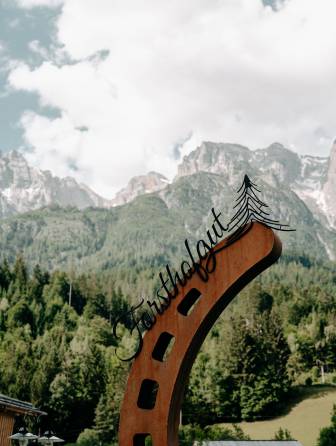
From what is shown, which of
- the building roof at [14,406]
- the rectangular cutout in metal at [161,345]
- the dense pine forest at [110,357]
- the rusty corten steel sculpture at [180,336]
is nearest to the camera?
the rusty corten steel sculpture at [180,336]

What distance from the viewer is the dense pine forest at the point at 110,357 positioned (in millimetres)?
61969

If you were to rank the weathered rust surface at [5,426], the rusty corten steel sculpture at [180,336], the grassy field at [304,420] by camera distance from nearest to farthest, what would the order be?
the rusty corten steel sculpture at [180,336] → the weathered rust surface at [5,426] → the grassy field at [304,420]

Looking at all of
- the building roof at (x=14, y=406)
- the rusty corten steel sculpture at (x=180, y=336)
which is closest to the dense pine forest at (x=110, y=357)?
the building roof at (x=14, y=406)

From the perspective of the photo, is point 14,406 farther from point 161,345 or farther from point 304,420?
point 304,420

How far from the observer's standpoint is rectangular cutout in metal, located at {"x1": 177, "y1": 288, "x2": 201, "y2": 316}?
13266 mm

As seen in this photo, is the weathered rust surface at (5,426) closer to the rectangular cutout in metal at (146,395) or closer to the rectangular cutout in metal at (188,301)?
the rectangular cutout in metal at (146,395)

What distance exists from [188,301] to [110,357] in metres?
61.6

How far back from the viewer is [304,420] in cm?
6097

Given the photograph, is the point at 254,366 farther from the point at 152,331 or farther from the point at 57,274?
the point at 152,331

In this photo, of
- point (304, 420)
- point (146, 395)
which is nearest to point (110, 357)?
point (304, 420)

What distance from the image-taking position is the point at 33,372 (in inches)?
2576

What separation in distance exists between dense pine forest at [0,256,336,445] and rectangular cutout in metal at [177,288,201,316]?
128 feet

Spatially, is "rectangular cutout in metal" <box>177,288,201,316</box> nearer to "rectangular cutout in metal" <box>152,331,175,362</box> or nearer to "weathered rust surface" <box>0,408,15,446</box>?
"rectangular cutout in metal" <box>152,331,175,362</box>

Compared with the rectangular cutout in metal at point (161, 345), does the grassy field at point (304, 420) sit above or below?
above
